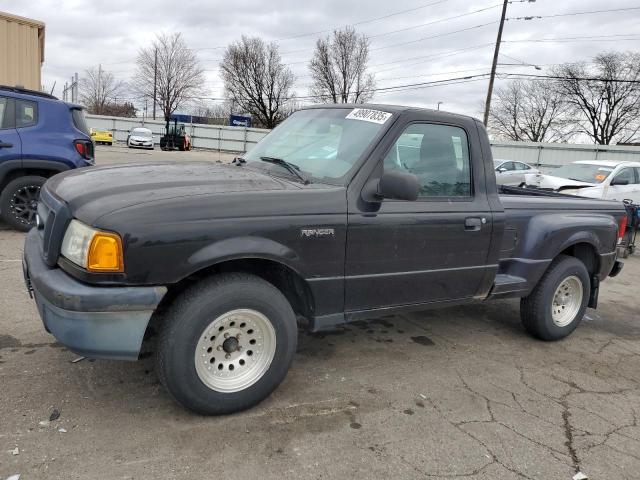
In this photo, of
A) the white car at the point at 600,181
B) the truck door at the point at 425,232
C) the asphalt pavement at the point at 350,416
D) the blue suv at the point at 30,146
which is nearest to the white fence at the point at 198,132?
the white car at the point at 600,181

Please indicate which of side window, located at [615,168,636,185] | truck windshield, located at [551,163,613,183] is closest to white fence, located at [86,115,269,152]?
truck windshield, located at [551,163,613,183]

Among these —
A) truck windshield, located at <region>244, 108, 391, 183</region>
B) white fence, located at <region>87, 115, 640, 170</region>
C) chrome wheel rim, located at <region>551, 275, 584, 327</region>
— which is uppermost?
white fence, located at <region>87, 115, 640, 170</region>

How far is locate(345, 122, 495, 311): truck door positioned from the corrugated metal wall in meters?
25.1

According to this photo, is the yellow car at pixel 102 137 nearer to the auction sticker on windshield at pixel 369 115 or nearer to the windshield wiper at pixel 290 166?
the windshield wiper at pixel 290 166

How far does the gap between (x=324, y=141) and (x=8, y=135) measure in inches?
213

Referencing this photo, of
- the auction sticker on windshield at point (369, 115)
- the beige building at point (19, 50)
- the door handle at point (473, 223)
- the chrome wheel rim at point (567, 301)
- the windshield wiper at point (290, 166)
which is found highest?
the beige building at point (19, 50)

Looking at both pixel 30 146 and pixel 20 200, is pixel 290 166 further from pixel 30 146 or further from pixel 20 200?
pixel 20 200

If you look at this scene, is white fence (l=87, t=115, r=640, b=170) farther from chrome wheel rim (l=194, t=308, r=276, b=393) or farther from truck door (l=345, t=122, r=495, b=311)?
chrome wheel rim (l=194, t=308, r=276, b=393)

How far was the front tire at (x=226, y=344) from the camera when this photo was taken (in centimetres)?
270

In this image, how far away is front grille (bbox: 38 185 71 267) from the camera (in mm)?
2730

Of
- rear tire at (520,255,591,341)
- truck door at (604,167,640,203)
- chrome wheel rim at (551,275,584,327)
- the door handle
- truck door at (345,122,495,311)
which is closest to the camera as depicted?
truck door at (345,122,495,311)

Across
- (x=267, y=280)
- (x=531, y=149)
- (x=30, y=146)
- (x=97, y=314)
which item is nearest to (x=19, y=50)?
(x=30, y=146)

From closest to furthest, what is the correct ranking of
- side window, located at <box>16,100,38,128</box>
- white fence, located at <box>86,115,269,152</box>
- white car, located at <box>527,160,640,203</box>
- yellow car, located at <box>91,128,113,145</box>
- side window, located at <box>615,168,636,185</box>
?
side window, located at <box>16,100,38,128</box>, white car, located at <box>527,160,640,203</box>, side window, located at <box>615,168,636,185</box>, yellow car, located at <box>91,128,113,145</box>, white fence, located at <box>86,115,269,152</box>

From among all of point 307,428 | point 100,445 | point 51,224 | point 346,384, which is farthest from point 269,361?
point 51,224
